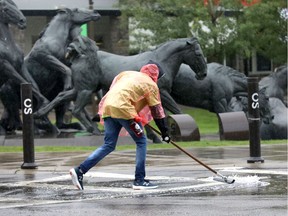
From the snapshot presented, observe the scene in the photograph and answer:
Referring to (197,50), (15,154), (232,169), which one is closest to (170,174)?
(232,169)

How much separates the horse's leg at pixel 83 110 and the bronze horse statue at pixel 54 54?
0.68m

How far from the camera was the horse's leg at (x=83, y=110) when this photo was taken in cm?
2183

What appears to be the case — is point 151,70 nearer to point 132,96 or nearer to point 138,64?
point 132,96

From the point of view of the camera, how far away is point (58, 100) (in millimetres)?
22250

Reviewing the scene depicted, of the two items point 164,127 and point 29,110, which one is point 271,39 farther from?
point 164,127

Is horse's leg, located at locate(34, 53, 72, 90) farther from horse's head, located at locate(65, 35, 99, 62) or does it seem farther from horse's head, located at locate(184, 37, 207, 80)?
horse's head, located at locate(184, 37, 207, 80)

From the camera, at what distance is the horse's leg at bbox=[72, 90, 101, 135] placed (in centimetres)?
2183

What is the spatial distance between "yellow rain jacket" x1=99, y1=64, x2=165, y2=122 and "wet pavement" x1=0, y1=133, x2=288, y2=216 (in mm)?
996

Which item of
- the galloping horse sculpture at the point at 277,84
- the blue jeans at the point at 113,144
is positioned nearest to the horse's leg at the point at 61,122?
the galloping horse sculpture at the point at 277,84

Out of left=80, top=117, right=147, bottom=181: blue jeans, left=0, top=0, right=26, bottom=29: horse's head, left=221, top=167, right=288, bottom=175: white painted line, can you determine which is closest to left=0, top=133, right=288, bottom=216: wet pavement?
left=221, top=167, right=288, bottom=175: white painted line

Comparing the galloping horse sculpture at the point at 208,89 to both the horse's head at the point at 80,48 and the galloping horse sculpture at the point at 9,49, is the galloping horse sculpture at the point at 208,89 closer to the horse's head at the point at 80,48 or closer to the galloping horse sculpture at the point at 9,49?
the horse's head at the point at 80,48

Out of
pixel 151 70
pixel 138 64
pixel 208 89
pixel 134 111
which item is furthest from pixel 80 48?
pixel 134 111

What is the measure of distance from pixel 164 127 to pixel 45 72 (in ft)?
40.0

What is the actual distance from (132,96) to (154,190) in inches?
47.4
